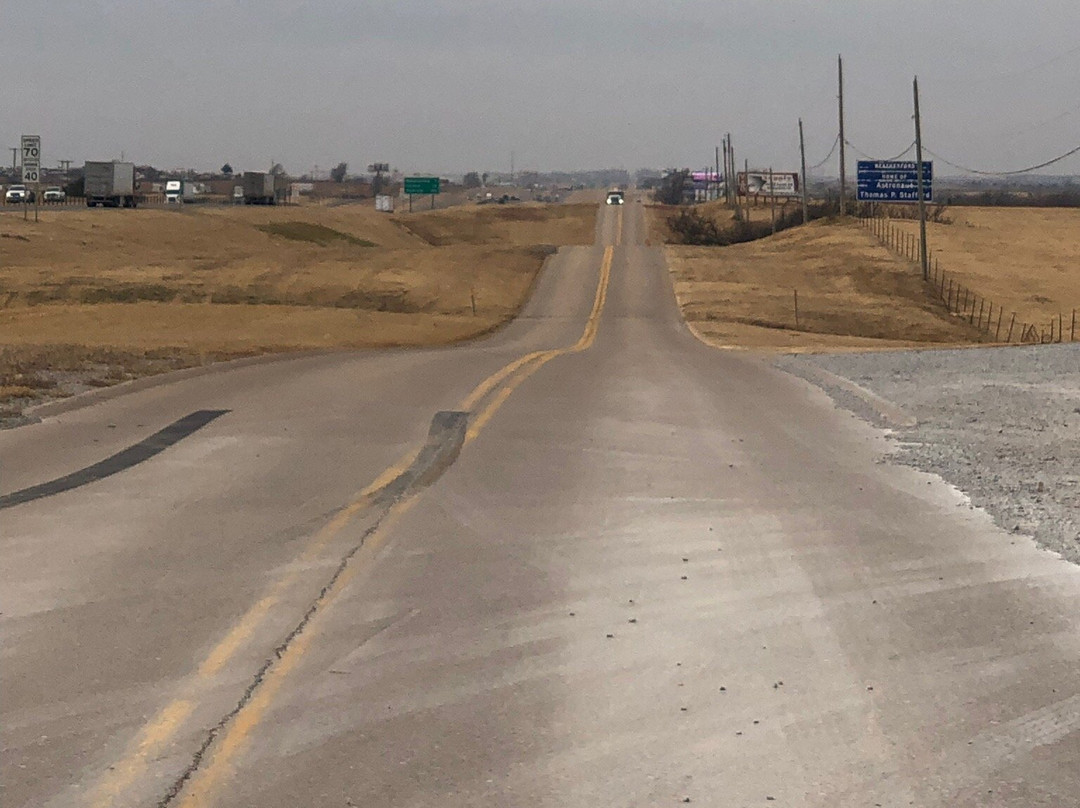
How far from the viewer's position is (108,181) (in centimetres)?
9888

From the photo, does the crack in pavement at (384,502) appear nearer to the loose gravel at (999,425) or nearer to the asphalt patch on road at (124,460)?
the asphalt patch on road at (124,460)

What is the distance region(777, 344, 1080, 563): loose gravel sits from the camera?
34.4ft

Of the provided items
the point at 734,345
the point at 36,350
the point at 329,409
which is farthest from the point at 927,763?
the point at 734,345

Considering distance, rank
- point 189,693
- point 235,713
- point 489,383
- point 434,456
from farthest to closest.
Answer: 1. point 489,383
2. point 434,456
3. point 189,693
4. point 235,713

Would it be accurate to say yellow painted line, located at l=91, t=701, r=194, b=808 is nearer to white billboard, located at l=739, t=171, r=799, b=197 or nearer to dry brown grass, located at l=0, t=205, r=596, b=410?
dry brown grass, located at l=0, t=205, r=596, b=410

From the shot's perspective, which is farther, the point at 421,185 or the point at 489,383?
the point at 421,185

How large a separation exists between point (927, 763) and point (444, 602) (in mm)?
3156

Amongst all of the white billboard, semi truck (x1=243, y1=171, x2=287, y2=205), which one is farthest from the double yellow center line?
the white billboard

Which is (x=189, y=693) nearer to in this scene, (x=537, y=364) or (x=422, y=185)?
(x=537, y=364)

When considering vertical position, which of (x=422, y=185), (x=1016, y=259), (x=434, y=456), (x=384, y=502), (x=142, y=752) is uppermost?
(x=422, y=185)

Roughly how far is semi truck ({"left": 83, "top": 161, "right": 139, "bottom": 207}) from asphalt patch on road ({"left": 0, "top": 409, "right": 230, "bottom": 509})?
88.8 m

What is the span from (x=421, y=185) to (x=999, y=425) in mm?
154012

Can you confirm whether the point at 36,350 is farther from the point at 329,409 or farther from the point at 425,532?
the point at 425,532

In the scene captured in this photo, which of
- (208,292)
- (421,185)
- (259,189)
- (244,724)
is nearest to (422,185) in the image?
(421,185)
